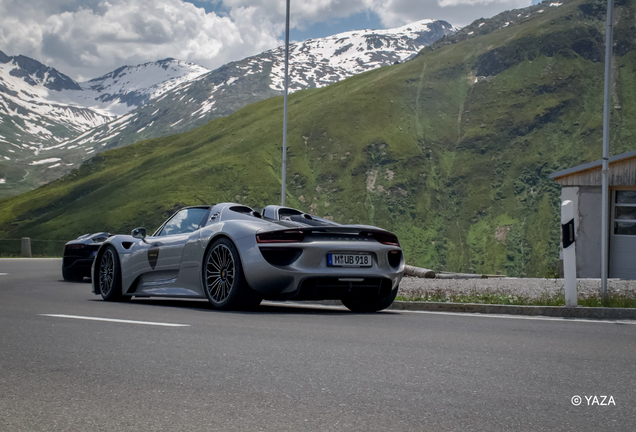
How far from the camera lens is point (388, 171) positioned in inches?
4161

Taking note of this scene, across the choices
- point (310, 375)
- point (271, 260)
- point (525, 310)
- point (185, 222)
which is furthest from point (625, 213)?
point (310, 375)

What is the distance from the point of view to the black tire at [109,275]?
33.1 feet

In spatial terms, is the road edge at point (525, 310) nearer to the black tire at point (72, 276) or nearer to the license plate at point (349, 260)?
the license plate at point (349, 260)

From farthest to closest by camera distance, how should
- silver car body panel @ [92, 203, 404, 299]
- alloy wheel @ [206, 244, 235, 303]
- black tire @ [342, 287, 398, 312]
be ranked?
1. black tire @ [342, 287, 398, 312]
2. alloy wheel @ [206, 244, 235, 303]
3. silver car body panel @ [92, 203, 404, 299]

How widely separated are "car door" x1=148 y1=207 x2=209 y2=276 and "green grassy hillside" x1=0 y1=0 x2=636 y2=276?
76648 mm

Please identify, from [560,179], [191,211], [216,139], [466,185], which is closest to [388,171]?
[466,185]

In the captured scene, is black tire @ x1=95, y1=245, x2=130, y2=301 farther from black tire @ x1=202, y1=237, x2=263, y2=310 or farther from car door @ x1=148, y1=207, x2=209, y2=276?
black tire @ x1=202, y1=237, x2=263, y2=310

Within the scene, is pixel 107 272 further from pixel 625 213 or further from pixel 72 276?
pixel 625 213

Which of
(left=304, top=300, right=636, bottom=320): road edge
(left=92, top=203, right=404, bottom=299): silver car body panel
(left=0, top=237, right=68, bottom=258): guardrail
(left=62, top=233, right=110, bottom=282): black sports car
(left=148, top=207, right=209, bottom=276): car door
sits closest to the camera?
(left=92, top=203, right=404, bottom=299): silver car body panel

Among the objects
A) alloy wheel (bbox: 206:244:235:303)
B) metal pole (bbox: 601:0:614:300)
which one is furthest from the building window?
alloy wheel (bbox: 206:244:235:303)

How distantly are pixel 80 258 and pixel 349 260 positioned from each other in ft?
33.3

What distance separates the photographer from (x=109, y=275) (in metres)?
10.3

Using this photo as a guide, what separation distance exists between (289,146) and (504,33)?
64.4 m

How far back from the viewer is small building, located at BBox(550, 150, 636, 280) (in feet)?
71.9
